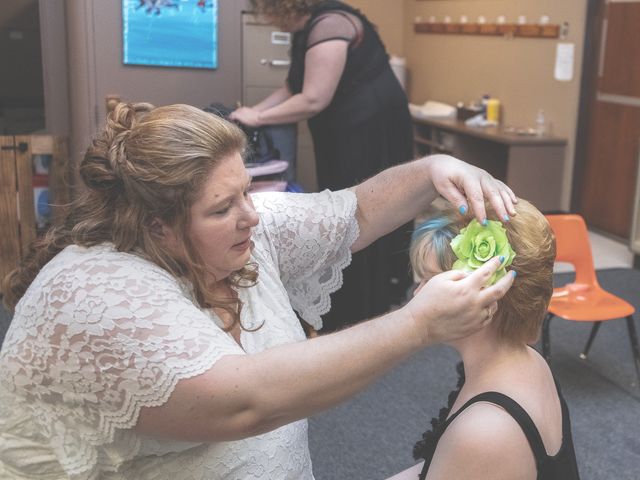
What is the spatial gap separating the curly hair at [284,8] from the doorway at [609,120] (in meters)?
3.00

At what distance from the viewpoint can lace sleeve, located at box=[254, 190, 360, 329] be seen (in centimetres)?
156

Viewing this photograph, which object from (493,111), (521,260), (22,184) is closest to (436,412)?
(521,260)

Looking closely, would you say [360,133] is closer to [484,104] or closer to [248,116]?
[248,116]

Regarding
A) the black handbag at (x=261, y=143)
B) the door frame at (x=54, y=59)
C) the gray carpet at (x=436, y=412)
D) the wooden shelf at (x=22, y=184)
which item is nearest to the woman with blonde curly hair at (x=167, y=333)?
the gray carpet at (x=436, y=412)

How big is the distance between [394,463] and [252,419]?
5.42 ft

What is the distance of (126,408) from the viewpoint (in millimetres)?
1047

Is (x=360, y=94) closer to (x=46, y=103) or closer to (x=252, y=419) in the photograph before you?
(x=46, y=103)

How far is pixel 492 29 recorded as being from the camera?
6.32m

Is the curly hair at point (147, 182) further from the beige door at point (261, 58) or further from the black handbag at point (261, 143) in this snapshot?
the beige door at point (261, 58)

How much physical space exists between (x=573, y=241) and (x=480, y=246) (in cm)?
208

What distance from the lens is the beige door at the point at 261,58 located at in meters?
3.44

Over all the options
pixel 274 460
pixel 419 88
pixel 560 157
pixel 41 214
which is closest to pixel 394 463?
pixel 274 460

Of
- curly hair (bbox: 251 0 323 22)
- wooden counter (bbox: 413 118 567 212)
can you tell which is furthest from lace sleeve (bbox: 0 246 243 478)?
wooden counter (bbox: 413 118 567 212)

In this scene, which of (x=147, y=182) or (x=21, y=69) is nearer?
(x=147, y=182)
